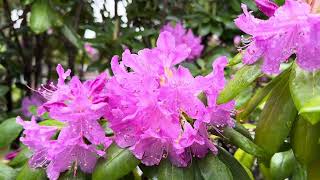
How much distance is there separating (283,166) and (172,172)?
0.38 metres

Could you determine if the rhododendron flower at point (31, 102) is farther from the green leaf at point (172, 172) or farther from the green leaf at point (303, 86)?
the green leaf at point (303, 86)

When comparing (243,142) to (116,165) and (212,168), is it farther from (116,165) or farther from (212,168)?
(116,165)

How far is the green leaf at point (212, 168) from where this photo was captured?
0.95 metres

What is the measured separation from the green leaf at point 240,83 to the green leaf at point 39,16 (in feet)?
3.48

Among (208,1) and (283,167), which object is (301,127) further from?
A: (208,1)

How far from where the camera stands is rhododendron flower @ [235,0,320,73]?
0.83 m

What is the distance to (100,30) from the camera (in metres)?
2.03

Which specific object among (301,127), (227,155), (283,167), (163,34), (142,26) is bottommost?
(142,26)

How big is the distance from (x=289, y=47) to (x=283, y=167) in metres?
0.43

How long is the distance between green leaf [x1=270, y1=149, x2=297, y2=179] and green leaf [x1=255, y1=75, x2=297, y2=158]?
0.24 meters

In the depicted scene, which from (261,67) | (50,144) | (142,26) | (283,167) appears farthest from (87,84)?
(142,26)

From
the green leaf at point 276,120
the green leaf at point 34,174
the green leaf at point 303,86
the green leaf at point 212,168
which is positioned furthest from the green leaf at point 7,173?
the green leaf at point 303,86

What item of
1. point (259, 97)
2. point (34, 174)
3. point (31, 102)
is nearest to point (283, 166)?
point (259, 97)

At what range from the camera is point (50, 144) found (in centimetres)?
97
